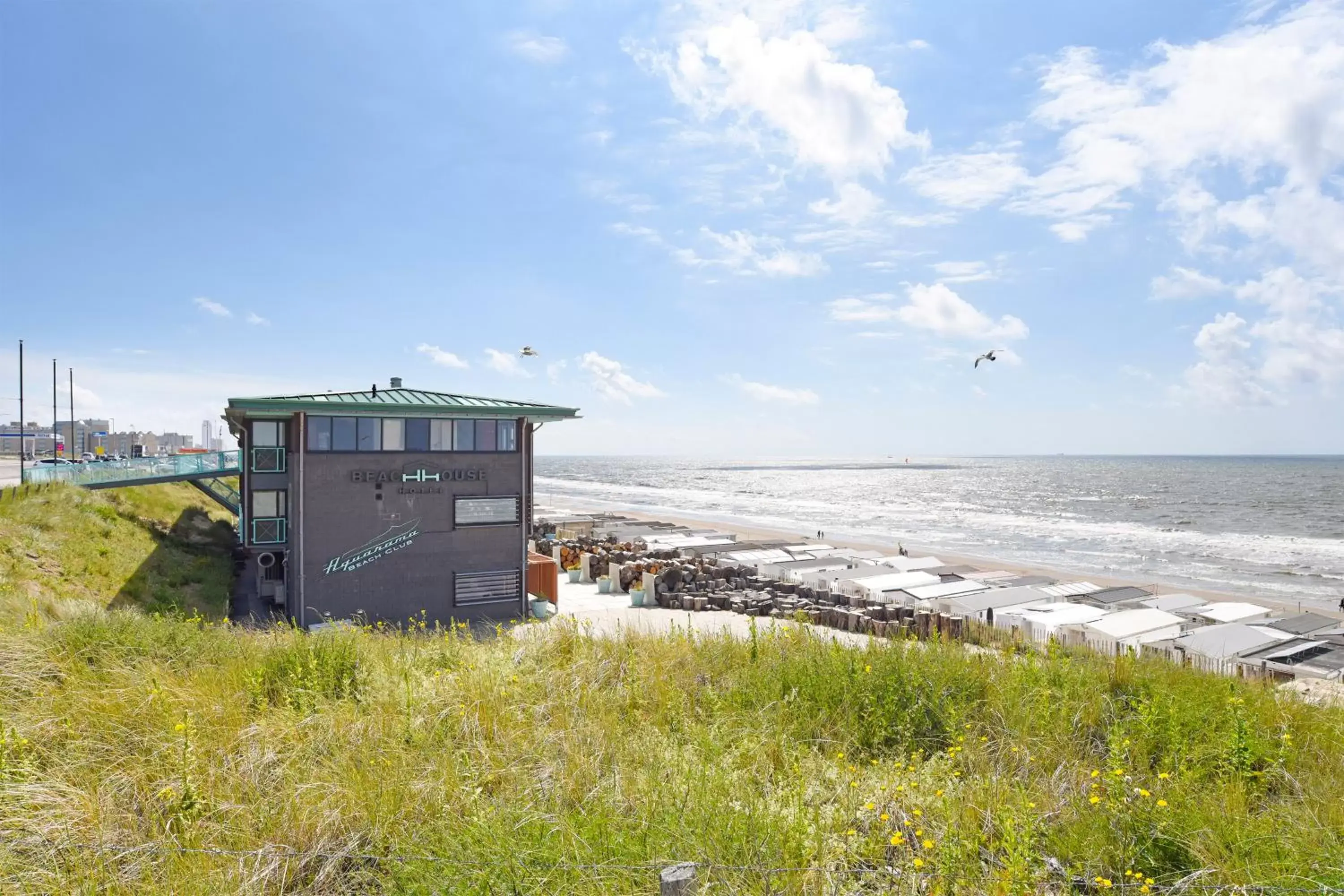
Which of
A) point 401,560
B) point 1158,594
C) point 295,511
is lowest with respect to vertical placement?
point 1158,594

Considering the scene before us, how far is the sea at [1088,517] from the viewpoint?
4156 centimetres

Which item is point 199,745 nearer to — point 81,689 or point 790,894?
point 81,689

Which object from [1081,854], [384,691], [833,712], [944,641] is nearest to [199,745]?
[384,691]

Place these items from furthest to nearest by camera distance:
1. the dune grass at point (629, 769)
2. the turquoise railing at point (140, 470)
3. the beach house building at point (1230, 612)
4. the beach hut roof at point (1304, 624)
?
the turquoise railing at point (140, 470) → the beach house building at point (1230, 612) → the beach hut roof at point (1304, 624) → the dune grass at point (629, 769)

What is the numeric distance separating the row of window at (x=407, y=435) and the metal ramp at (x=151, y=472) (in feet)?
22.0

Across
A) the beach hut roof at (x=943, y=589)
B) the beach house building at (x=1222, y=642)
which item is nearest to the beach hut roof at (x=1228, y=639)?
the beach house building at (x=1222, y=642)

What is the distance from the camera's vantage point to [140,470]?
25734mm

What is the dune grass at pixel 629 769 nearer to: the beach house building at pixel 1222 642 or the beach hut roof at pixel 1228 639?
the beach house building at pixel 1222 642

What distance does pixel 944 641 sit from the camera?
992cm

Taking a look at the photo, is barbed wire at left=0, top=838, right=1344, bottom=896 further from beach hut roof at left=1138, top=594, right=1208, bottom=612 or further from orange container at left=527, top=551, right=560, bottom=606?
beach hut roof at left=1138, top=594, right=1208, bottom=612

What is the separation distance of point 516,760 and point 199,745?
7.72 feet

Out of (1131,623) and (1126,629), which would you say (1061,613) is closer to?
(1131,623)

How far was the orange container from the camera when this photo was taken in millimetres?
23234

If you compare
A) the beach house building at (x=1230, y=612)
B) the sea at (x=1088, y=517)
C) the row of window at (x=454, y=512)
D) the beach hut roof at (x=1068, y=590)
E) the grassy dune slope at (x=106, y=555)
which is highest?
the row of window at (x=454, y=512)
